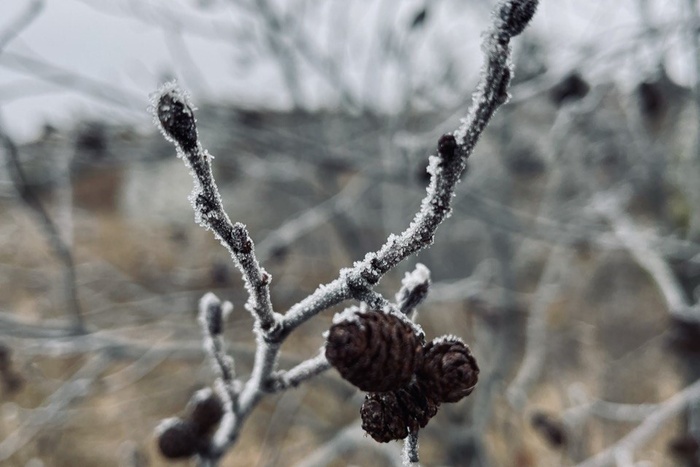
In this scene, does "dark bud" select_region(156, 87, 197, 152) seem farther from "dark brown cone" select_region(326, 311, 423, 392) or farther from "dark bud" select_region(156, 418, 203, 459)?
"dark bud" select_region(156, 418, 203, 459)

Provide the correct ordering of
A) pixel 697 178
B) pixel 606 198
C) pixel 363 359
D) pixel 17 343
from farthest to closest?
pixel 606 198 → pixel 697 178 → pixel 17 343 → pixel 363 359

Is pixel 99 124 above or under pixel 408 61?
under

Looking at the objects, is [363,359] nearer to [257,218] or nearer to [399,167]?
[399,167]

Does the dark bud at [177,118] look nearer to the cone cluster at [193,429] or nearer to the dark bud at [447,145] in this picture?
the dark bud at [447,145]

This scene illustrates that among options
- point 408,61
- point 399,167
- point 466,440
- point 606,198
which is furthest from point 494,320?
point 408,61

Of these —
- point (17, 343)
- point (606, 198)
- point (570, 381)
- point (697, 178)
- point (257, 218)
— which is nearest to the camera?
point (17, 343)

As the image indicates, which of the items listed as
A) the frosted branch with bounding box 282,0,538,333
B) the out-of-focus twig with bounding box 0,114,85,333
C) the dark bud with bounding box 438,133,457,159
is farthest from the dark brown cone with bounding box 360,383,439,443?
the out-of-focus twig with bounding box 0,114,85,333
